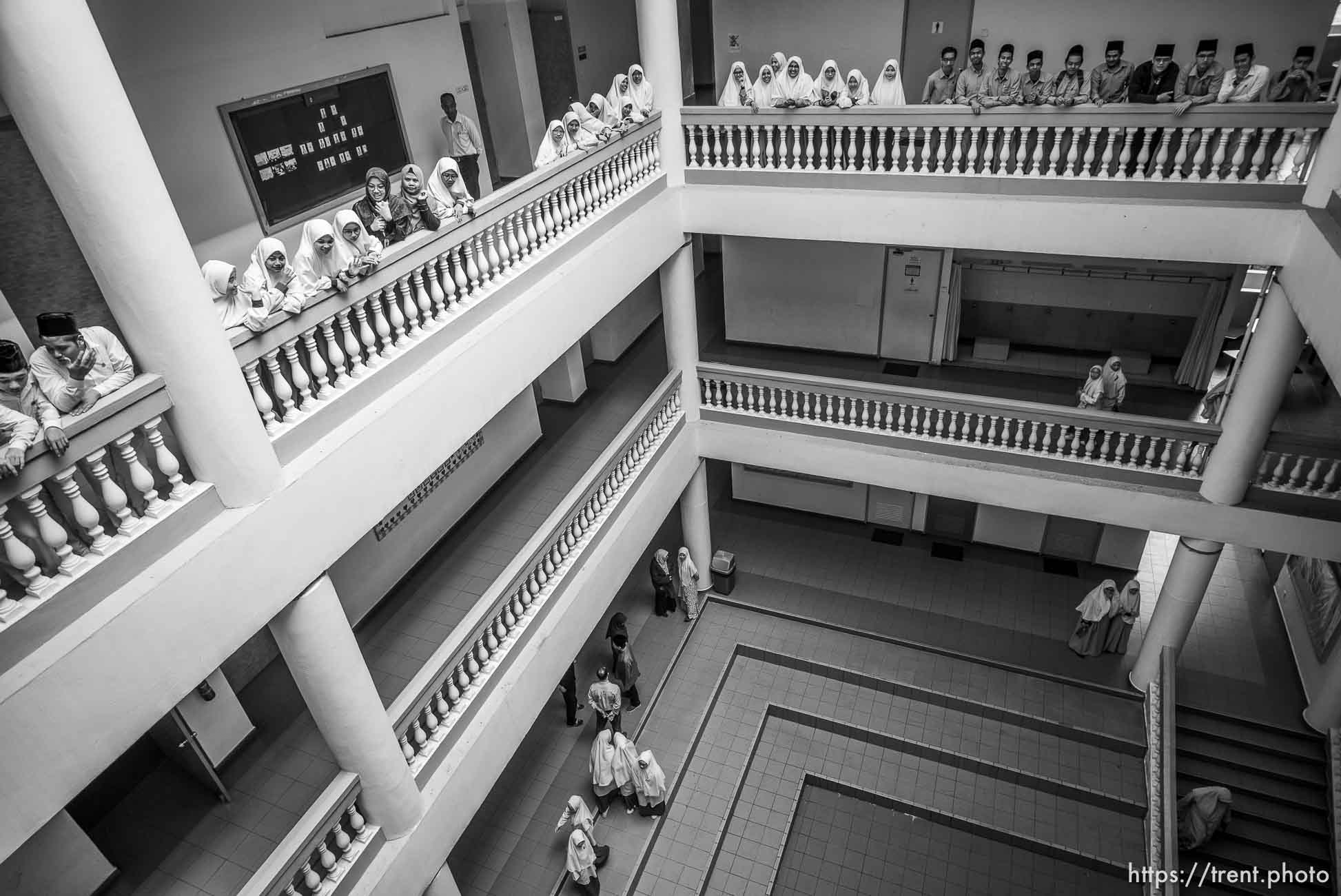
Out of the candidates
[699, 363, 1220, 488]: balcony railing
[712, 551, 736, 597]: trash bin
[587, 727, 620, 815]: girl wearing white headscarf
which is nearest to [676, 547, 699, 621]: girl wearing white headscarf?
[712, 551, 736, 597]: trash bin

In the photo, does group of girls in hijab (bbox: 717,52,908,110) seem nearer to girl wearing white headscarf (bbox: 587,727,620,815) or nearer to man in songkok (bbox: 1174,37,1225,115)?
man in songkok (bbox: 1174,37,1225,115)

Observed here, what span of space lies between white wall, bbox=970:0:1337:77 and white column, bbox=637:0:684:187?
432cm

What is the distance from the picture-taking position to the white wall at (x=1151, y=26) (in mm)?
9562

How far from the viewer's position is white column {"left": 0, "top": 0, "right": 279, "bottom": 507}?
12.6ft

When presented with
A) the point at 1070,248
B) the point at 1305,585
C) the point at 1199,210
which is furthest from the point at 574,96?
the point at 1305,585

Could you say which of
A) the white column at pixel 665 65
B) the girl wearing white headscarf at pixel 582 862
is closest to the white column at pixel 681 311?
the white column at pixel 665 65

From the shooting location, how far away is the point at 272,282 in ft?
16.8

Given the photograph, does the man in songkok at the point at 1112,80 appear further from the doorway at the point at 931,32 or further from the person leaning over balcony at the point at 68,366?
the person leaning over balcony at the point at 68,366

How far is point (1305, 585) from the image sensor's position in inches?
473

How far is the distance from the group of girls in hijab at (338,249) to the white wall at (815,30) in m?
7.41

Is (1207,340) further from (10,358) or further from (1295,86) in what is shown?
(10,358)

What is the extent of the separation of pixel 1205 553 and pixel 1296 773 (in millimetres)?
3171

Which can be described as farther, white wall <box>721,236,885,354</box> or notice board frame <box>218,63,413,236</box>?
white wall <box>721,236,885,354</box>

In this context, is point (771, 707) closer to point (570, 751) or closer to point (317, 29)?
point (570, 751)
